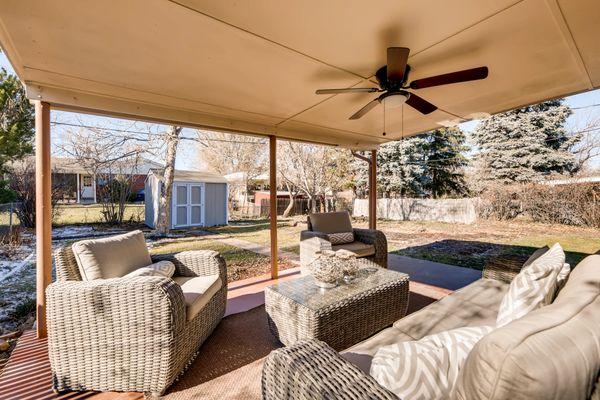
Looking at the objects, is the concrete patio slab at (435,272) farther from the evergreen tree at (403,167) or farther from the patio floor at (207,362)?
the evergreen tree at (403,167)

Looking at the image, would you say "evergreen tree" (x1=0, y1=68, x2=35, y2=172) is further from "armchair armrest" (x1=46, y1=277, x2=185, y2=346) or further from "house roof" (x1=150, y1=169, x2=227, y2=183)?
"armchair armrest" (x1=46, y1=277, x2=185, y2=346)

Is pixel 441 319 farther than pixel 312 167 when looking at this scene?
No

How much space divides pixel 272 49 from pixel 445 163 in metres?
13.6

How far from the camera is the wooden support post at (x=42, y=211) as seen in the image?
2551mm

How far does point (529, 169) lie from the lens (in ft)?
35.0

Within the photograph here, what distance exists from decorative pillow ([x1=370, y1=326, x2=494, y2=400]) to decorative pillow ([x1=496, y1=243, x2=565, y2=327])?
0.42 meters

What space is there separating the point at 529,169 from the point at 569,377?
13.1 m

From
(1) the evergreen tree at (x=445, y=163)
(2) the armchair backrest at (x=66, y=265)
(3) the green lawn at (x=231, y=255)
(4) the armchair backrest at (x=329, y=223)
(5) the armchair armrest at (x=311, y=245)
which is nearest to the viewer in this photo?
(2) the armchair backrest at (x=66, y=265)

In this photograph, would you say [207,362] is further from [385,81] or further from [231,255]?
[231,255]

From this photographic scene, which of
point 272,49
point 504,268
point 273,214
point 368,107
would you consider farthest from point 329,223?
point 272,49

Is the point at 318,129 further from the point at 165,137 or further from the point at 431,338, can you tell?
the point at 165,137

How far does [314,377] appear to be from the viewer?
103 centimetres

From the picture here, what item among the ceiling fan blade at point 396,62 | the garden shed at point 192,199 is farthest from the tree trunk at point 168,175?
the ceiling fan blade at point 396,62

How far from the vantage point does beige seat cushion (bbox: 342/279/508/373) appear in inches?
60.1
